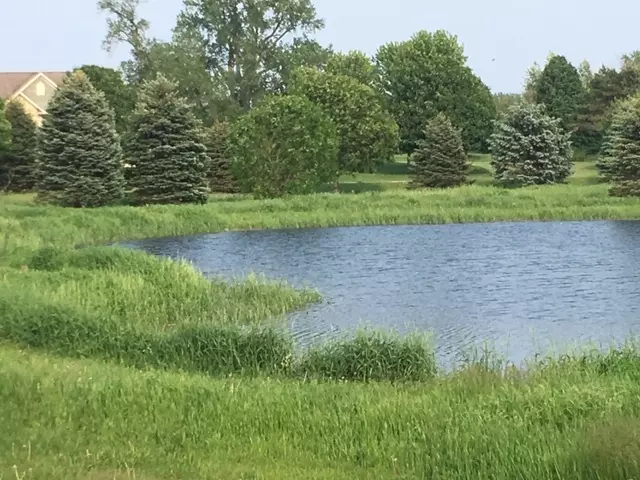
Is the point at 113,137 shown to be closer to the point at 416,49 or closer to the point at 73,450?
the point at 416,49

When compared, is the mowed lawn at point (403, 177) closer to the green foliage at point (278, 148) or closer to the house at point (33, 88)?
the green foliage at point (278, 148)

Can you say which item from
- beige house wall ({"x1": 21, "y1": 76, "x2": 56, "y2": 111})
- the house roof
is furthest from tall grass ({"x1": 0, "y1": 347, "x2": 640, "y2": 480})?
the house roof

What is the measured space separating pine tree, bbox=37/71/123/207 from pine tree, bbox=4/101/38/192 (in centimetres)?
646

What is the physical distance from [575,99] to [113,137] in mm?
40615

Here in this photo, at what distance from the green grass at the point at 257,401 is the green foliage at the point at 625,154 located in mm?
32219

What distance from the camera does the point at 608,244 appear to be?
3025 cm

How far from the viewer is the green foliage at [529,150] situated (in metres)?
54.4

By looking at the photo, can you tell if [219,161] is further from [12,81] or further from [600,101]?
[12,81]

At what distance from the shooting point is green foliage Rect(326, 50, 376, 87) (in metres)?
65.8

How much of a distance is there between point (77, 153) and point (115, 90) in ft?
66.4

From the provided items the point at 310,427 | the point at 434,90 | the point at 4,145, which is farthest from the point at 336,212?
the point at 310,427

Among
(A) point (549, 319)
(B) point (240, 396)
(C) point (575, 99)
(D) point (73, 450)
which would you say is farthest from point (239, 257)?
(C) point (575, 99)

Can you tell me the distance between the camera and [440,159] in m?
55.6

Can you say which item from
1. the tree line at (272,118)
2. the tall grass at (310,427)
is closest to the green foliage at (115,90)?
the tree line at (272,118)
